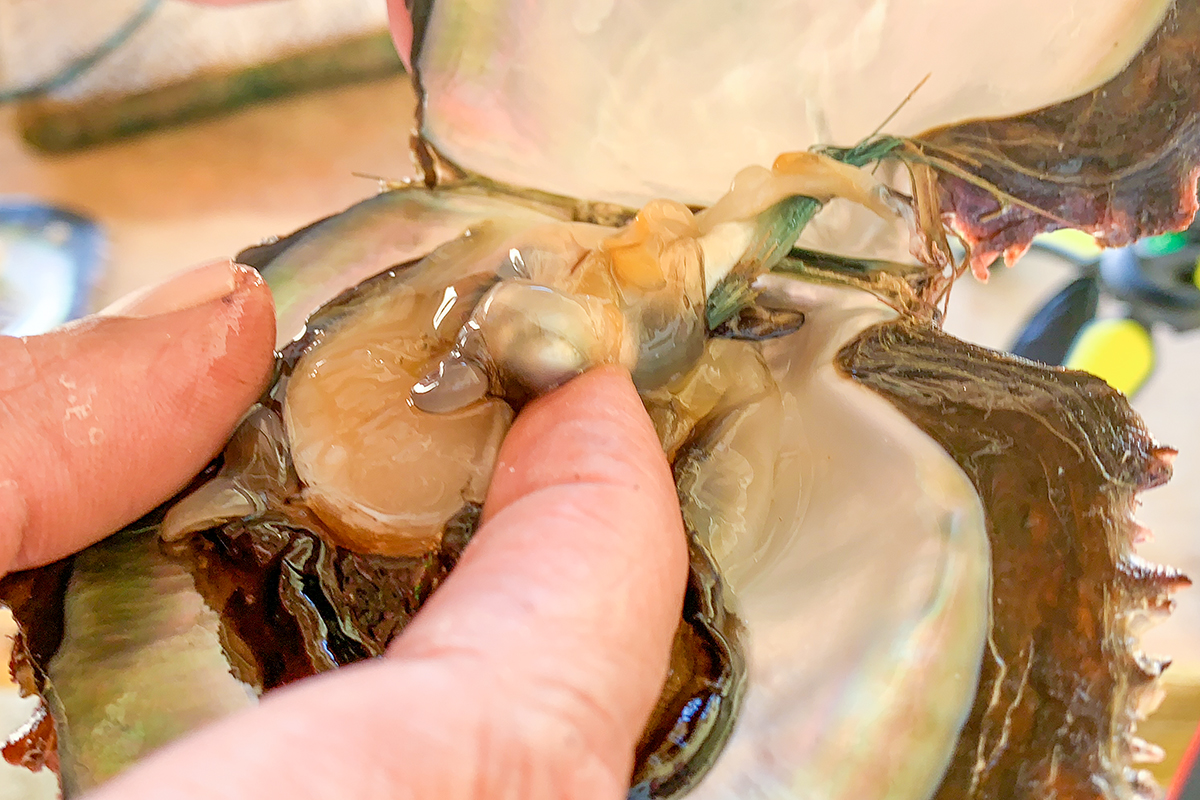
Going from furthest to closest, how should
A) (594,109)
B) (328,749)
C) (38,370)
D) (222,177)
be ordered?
(222,177) < (594,109) < (38,370) < (328,749)

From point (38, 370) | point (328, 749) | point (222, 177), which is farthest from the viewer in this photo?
point (222, 177)

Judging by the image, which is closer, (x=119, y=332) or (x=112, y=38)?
(x=119, y=332)

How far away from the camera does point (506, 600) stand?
0.16m

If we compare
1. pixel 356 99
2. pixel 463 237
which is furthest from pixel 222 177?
pixel 463 237


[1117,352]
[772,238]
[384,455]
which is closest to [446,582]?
[384,455]

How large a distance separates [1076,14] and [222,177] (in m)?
0.47

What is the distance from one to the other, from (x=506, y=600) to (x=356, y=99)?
0.46 m

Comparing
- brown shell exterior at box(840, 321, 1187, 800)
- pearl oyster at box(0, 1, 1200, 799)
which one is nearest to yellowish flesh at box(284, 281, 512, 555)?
pearl oyster at box(0, 1, 1200, 799)

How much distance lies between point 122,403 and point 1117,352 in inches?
18.6

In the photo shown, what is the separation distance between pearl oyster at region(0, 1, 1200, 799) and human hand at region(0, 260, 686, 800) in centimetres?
2

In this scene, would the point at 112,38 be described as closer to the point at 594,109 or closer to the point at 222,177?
the point at 222,177

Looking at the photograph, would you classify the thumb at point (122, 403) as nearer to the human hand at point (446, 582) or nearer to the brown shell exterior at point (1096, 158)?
the human hand at point (446, 582)

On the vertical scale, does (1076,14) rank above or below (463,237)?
above

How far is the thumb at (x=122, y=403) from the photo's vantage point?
21cm
